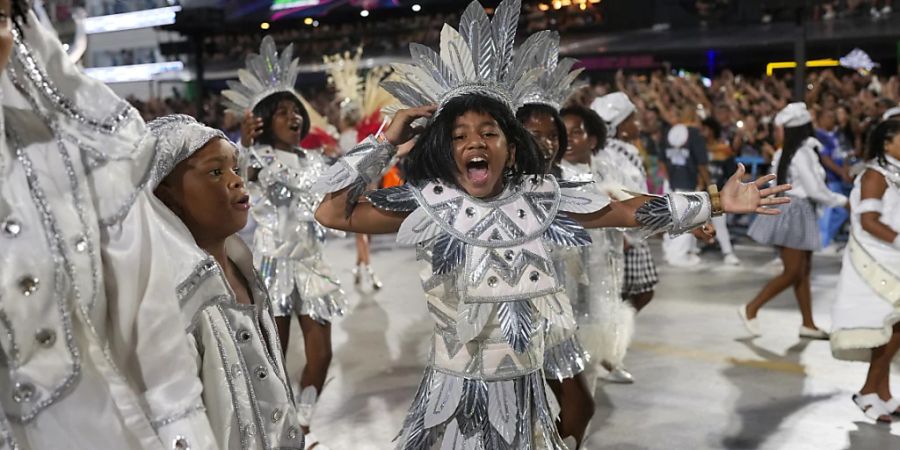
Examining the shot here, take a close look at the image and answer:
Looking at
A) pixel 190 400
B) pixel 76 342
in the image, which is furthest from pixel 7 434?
pixel 190 400

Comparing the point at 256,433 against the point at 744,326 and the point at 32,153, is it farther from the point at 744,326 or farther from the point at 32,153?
the point at 744,326

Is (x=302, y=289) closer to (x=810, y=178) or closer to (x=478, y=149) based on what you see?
(x=478, y=149)

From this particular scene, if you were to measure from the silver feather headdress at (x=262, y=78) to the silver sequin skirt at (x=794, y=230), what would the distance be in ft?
11.6

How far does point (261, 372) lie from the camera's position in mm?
2074

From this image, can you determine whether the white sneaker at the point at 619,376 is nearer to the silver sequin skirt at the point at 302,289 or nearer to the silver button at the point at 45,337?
the silver sequin skirt at the point at 302,289

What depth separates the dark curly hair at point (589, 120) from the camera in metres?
4.94

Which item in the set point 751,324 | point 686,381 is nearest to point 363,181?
point 686,381

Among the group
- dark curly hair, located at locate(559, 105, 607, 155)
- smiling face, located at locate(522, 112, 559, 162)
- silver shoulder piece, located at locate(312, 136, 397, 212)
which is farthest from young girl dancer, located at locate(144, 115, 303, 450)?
dark curly hair, located at locate(559, 105, 607, 155)

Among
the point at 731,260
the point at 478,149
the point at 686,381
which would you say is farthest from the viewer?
the point at 731,260

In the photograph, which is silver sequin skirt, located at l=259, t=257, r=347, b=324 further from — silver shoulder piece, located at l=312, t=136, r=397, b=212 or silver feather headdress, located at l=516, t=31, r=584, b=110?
silver shoulder piece, located at l=312, t=136, r=397, b=212

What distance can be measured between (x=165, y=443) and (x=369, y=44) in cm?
2007

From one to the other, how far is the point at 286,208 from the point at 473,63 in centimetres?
226

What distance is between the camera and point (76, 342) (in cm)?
152

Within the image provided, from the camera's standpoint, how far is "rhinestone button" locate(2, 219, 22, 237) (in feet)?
4.78
